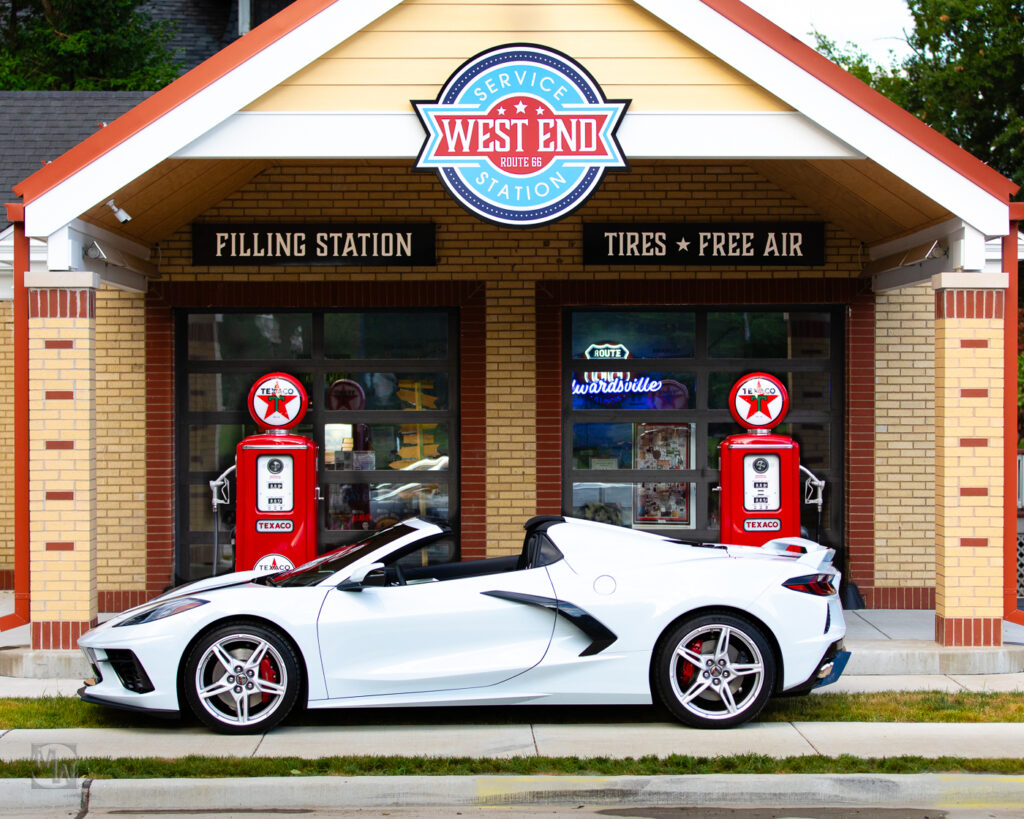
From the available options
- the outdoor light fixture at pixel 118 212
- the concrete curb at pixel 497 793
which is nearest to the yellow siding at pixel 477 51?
the outdoor light fixture at pixel 118 212

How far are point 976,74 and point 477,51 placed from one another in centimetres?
1685

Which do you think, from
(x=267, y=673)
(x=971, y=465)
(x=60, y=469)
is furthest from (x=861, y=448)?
(x=60, y=469)

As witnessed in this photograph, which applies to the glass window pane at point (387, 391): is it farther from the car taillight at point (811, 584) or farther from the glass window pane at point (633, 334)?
the car taillight at point (811, 584)

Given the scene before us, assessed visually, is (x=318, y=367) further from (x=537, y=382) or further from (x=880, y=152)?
(x=880, y=152)

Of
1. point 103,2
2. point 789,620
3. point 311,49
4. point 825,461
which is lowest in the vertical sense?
point 789,620

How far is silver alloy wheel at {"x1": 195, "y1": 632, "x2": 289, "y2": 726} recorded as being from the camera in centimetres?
645

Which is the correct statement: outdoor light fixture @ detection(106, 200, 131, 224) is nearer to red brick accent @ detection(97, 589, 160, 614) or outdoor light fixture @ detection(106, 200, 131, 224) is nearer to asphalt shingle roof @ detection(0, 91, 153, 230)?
red brick accent @ detection(97, 589, 160, 614)

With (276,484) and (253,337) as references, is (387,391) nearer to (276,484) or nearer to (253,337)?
(253,337)

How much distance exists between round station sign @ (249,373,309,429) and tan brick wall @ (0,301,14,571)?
11.7ft

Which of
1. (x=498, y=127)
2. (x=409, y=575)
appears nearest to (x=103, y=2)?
(x=498, y=127)

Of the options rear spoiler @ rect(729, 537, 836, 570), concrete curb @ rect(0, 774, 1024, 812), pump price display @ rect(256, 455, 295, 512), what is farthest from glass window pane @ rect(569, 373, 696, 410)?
concrete curb @ rect(0, 774, 1024, 812)

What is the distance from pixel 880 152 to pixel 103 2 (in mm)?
13283

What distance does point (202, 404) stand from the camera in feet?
34.1

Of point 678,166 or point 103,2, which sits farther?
point 103,2
